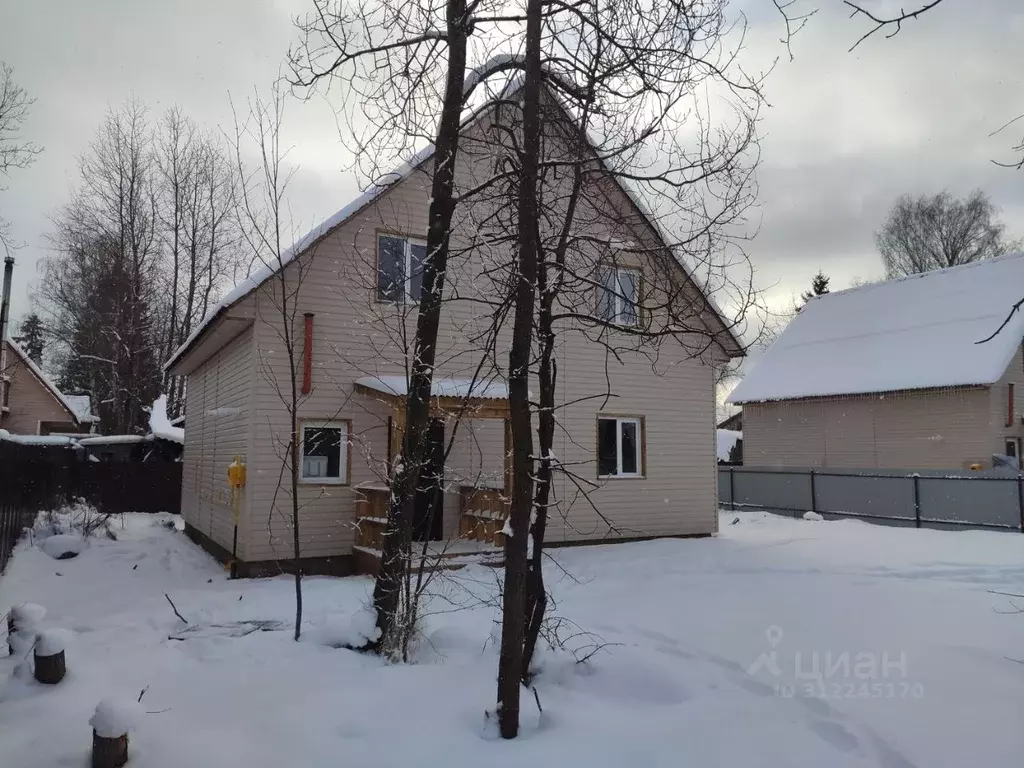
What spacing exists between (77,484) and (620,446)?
46.2ft

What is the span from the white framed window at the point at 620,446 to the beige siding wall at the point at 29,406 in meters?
31.2

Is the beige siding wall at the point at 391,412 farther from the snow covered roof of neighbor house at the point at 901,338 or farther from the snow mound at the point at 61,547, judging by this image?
the snow covered roof of neighbor house at the point at 901,338

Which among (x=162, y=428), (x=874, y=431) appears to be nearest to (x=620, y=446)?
(x=874, y=431)

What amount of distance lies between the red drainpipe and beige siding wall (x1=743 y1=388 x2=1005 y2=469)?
654 inches

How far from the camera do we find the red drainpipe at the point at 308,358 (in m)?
10.6

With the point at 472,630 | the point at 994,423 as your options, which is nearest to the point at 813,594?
the point at 472,630

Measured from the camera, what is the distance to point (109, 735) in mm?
4027

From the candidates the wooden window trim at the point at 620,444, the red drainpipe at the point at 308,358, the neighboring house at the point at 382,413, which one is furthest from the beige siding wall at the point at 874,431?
the red drainpipe at the point at 308,358

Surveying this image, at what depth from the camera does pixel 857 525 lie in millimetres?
14633

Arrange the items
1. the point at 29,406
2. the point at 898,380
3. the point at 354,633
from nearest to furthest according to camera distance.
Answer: the point at 354,633, the point at 898,380, the point at 29,406

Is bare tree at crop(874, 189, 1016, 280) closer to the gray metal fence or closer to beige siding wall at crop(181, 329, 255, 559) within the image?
the gray metal fence

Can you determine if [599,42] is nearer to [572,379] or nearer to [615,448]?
[572,379]

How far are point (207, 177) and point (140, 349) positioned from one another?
6.97 meters

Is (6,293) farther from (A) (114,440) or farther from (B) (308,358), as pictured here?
(B) (308,358)
